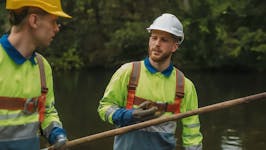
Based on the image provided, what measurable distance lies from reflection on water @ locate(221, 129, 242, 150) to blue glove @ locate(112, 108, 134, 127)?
674 cm

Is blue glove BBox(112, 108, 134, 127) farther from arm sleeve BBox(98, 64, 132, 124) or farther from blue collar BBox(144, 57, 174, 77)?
blue collar BBox(144, 57, 174, 77)

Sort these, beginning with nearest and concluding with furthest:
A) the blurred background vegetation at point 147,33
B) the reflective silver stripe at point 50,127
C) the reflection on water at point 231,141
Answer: the reflective silver stripe at point 50,127, the reflection on water at point 231,141, the blurred background vegetation at point 147,33

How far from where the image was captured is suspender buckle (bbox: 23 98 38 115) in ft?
10.4

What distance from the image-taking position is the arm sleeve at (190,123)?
4070 millimetres

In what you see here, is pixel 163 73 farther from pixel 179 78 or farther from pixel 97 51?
pixel 97 51

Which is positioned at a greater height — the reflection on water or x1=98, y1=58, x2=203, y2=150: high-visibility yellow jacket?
x1=98, y1=58, x2=203, y2=150: high-visibility yellow jacket

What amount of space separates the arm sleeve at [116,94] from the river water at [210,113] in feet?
20.8

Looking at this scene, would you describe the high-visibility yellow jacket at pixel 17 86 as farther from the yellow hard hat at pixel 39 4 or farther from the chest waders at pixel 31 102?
the yellow hard hat at pixel 39 4

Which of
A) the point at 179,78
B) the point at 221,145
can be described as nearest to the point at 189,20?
the point at 221,145

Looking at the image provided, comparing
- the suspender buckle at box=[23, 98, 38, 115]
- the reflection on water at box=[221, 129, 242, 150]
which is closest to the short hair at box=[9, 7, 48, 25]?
the suspender buckle at box=[23, 98, 38, 115]

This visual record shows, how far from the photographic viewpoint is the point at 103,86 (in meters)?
19.1

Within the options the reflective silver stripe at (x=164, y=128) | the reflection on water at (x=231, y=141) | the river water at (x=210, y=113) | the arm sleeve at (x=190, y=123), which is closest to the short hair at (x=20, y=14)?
the reflective silver stripe at (x=164, y=128)

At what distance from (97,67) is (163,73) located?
21.8 m

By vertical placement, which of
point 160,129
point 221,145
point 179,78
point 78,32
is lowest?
point 221,145
